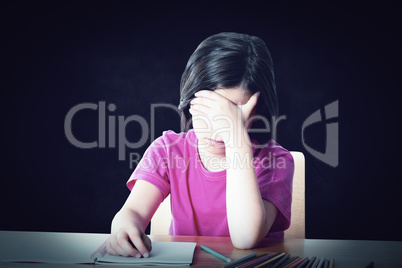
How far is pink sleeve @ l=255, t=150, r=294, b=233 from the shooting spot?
0.92m

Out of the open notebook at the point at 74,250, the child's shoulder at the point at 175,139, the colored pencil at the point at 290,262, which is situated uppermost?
the child's shoulder at the point at 175,139

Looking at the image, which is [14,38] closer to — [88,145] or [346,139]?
[88,145]

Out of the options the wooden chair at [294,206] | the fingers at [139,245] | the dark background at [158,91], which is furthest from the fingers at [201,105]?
the dark background at [158,91]

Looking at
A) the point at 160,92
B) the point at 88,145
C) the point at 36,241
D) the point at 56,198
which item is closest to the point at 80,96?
the point at 88,145

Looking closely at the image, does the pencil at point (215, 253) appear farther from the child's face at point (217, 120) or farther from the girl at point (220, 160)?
the child's face at point (217, 120)

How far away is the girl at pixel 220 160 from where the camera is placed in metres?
0.84

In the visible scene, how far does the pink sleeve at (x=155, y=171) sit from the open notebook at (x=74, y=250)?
0.22 meters

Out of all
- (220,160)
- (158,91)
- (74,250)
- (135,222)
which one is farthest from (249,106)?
(158,91)

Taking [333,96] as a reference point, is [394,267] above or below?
below

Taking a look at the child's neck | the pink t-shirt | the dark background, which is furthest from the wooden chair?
the dark background

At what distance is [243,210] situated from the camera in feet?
2.65

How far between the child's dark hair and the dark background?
23.2 inches

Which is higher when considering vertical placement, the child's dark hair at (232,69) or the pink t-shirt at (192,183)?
the child's dark hair at (232,69)

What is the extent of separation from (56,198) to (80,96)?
50 cm
